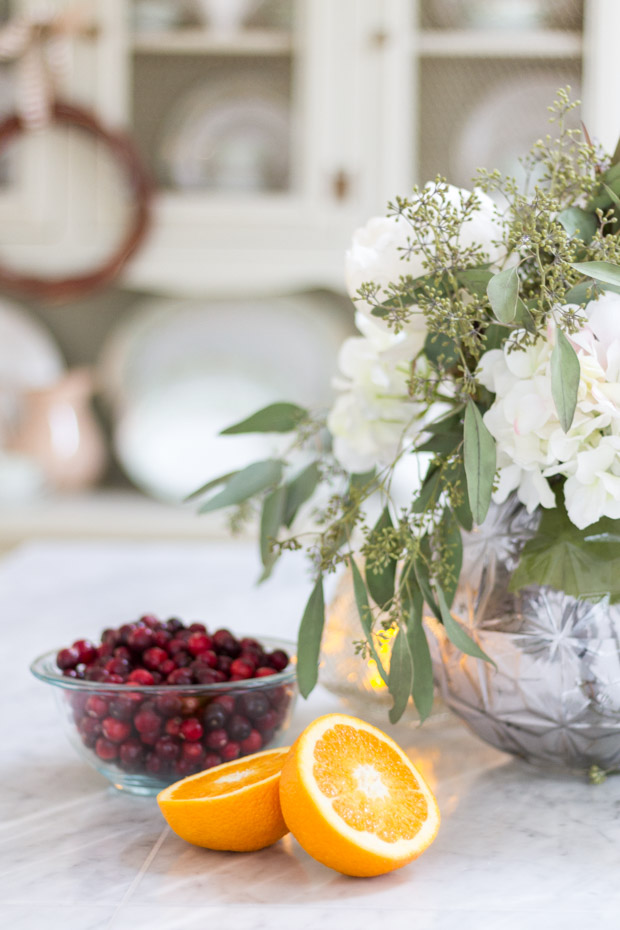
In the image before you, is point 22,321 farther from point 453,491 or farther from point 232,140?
point 453,491

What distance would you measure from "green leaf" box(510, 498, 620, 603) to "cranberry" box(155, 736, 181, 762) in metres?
0.22

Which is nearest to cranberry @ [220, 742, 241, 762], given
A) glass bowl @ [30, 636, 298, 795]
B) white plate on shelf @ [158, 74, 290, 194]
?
glass bowl @ [30, 636, 298, 795]

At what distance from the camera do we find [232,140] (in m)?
2.22

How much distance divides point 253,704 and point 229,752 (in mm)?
31

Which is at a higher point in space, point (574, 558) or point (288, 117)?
point (288, 117)

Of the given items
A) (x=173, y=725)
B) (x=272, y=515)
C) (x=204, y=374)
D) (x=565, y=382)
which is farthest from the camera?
(x=204, y=374)

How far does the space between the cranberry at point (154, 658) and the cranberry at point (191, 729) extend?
4 centimetres

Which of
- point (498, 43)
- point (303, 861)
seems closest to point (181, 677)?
point (303, 861)

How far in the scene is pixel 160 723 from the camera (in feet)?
1.89

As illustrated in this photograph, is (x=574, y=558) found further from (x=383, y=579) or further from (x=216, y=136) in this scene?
(x=216, y=136)

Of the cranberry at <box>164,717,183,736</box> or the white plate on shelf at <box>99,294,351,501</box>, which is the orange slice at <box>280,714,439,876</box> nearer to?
the cranberry at <box>164,717,183,736</box>

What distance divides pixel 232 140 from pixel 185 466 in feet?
2.44

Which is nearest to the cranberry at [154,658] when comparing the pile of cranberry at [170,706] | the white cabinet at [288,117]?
the pile of cranberry at [170,706]

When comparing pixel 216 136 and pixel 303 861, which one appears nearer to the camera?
pixel 303 861
